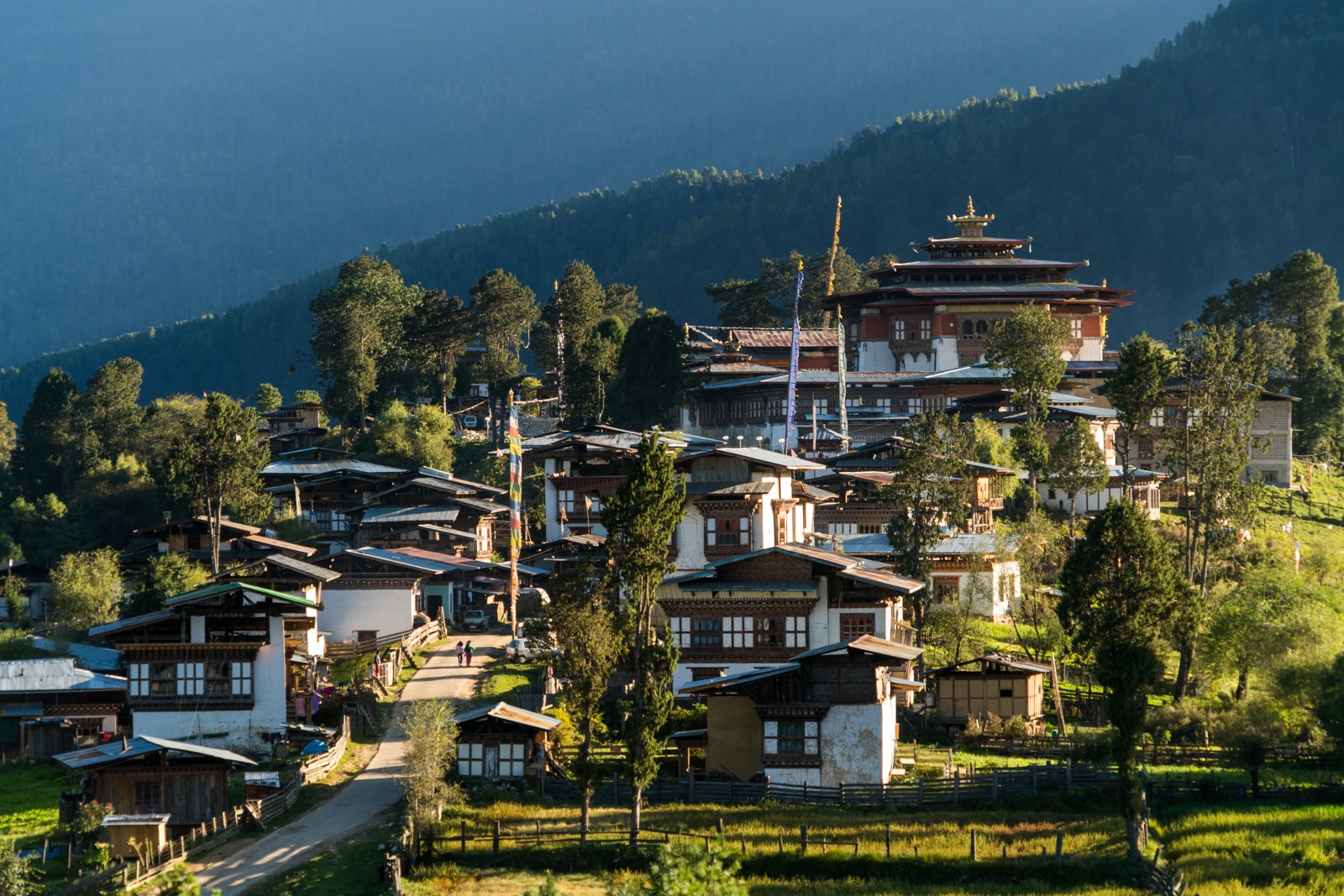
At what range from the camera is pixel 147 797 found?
157ft

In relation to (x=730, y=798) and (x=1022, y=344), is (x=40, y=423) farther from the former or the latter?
(x=730, y=798)

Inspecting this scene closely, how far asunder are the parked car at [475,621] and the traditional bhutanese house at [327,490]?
51.5ft

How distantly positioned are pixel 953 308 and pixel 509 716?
7159cm

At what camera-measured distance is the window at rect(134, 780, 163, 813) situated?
47.6 metres

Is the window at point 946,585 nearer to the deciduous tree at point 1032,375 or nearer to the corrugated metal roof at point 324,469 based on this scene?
the deciduous tree at point 1032,375

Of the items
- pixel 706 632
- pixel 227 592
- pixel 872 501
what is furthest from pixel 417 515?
pixel 706 632

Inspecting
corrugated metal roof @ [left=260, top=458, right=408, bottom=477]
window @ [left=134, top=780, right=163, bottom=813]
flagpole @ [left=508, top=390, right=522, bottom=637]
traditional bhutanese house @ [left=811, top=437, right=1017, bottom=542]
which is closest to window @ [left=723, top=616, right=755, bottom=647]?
flagpole @ [left=508, top=390, right=522, bottom=637]

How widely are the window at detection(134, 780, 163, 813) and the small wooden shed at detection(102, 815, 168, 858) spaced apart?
1976mm

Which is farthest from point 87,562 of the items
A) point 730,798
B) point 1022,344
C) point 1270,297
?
point 1270,297

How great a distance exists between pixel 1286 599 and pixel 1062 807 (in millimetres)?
16785

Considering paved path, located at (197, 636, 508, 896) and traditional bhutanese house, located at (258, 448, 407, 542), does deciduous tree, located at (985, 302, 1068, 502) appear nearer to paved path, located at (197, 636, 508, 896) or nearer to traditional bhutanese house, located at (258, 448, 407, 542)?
traditional bhutanese house, located at (258, 448, 407, 542)

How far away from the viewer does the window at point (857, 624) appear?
5719 cm

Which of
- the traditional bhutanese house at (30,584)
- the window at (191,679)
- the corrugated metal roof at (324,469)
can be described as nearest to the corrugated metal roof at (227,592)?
the window at (191,679)

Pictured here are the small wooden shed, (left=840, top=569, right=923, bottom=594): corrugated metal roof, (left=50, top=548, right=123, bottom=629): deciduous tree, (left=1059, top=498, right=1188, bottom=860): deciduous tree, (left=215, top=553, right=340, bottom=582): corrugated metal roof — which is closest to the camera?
(left=1059, top=498, right=1188, bottom=860): deciduous tree
